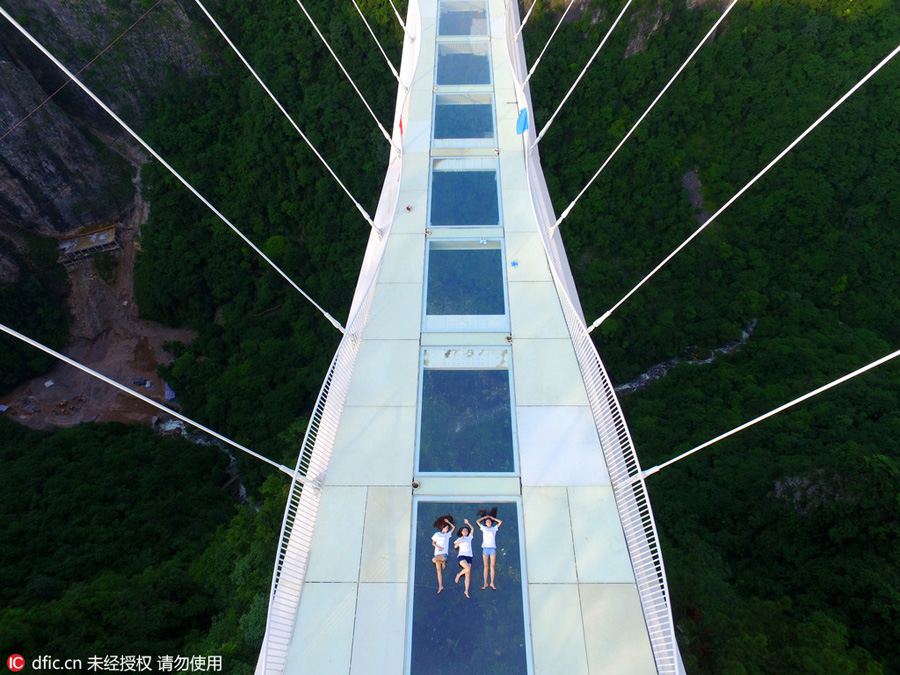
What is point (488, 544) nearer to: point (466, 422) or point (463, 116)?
point (466, 422)

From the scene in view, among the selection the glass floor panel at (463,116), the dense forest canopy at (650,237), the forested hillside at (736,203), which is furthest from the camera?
the forested hillside at (736,203)

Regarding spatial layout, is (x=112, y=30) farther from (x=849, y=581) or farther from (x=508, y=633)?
(x=849, y=581)

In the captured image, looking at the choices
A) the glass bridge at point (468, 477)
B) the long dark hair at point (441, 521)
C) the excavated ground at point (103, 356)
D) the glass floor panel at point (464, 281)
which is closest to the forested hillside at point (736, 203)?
the glass floor panel at point (464, 281)

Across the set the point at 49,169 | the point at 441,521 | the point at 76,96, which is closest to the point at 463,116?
the point at 441,521

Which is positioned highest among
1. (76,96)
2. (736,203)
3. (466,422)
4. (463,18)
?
(76,96)

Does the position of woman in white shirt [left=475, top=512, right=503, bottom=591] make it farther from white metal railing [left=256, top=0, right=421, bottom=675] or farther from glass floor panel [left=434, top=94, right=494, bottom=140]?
glass floor panel [left=434, top=94, right=494, bottom=140]

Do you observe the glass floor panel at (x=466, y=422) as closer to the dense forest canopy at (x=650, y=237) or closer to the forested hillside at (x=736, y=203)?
the dense forest canopy at (x=650, y=237)

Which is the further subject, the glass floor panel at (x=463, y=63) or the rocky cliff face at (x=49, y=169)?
the rocky cliff face at (x=49, y=169)
